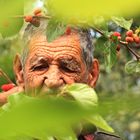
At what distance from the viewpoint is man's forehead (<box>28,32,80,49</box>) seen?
5.95 feet

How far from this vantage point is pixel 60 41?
181 centimetres

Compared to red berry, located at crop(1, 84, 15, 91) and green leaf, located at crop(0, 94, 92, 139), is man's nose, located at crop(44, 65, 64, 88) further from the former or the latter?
green leaf, located at crop(0, 94, 92, 139)

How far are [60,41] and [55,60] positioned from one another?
0.08m

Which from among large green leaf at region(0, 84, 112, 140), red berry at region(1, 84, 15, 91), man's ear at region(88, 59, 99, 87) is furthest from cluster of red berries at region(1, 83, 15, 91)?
large green leaf at region(0, 84, 112, 140)

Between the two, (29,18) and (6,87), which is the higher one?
(29,18)

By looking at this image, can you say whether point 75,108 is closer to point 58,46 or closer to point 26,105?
point 26,105

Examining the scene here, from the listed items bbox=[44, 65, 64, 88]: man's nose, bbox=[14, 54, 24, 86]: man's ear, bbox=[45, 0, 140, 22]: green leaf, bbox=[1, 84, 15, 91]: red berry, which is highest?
bbox=[45, 0, 140, 22]: green leaf

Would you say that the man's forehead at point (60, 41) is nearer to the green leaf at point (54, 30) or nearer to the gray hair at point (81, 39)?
the gray hair at point (81, 39)

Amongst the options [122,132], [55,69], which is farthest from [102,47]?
[122,132]

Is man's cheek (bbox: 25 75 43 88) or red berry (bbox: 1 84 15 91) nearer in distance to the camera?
red berry (bbox: 1 84 15 91)

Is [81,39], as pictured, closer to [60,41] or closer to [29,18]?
[60,41]

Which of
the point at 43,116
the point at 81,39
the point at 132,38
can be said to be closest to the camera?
the point at 43,116

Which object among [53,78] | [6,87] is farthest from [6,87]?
[53,78]

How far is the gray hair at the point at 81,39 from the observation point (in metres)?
1.85
